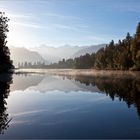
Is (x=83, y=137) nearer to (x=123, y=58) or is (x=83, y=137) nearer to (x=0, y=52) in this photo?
(x=0, y=52)

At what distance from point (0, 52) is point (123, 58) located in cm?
5921

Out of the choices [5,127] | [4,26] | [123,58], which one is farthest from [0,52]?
[5,127]

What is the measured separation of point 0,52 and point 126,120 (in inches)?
3068

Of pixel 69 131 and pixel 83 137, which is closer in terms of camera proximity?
pixel 83 137

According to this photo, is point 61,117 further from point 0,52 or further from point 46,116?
point 0,52

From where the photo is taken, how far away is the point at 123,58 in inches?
5423

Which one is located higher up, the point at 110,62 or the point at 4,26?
the point at 4,26

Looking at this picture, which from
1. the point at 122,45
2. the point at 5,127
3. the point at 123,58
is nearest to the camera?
the point at 5,127

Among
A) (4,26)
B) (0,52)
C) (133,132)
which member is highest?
(4,26)

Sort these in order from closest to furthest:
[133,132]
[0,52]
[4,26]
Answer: [133,132] < [0,52] < [4,26]

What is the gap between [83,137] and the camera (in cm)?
1532

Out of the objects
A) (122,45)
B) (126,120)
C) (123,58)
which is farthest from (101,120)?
(122,45)

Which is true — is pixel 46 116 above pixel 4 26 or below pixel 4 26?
below

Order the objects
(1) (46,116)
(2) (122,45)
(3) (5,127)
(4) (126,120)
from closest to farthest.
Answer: (3) (5,127)
(4) (126,120)
(1) (46,116)
(2) (122,45)
